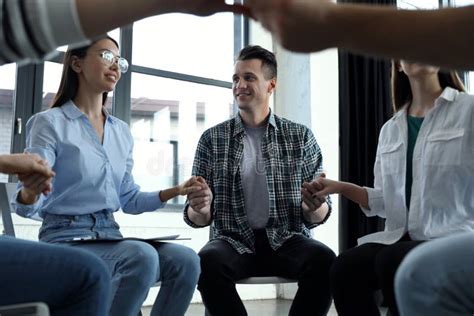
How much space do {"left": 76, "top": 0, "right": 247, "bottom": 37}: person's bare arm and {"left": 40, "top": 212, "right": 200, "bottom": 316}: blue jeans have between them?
1.01 m

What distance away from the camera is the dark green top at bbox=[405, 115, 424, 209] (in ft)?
6.35

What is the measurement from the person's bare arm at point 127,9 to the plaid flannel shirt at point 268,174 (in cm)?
150

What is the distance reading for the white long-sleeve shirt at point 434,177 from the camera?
1.80 metres

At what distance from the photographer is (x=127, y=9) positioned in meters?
0.87

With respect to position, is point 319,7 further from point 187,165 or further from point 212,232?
point 187,165

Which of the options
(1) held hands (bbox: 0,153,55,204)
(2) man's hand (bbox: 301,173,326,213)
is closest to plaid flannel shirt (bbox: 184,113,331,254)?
(2) man's hand (bbox: 301,173,326,213)

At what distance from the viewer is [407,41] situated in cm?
81

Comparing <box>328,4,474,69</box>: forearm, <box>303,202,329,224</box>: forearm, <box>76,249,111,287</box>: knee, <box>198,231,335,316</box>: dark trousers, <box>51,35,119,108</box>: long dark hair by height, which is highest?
<box>51,35,119,108</box>: long dark hair

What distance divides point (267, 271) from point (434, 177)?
0.80 metres

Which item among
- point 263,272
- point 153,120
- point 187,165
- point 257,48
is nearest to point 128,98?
point 153,120

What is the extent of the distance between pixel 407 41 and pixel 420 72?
1219mm

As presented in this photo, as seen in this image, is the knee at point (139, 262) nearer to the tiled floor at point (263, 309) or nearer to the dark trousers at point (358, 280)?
the dark trousers at point (358, 280)

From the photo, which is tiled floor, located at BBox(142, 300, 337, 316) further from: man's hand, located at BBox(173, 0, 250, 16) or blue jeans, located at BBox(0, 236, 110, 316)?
man's hand, located at BBox(173, 0, 250, 16)

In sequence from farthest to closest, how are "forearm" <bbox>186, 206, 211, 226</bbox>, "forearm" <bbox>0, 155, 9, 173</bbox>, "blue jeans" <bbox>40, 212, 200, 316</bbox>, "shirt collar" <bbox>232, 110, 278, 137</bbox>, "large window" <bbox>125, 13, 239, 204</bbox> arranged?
1. "large window" <bbox>125, 13, 239, 204</bbox>
2. "shirt collar" <bbox>232, 110, 278, 137</bbox>
3. "forearm" <bbox>186, 206, 211, 226</bbox>
4. "blue jeans" <bbox>40, 212, 200, 316</bbox>
5. "forearm" <bbox>0, 155, 9, 173</bbox>
